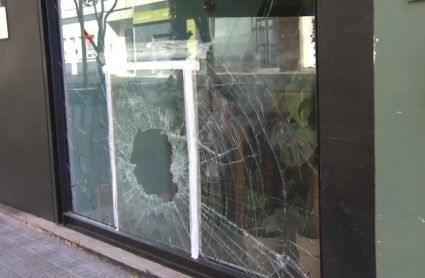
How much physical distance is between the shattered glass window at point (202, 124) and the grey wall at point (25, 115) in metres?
0.35

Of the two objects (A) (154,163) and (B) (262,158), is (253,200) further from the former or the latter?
(A) (154,163)

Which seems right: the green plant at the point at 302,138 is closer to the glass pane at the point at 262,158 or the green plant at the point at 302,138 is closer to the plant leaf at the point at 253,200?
the glass pane at the point at 262,158

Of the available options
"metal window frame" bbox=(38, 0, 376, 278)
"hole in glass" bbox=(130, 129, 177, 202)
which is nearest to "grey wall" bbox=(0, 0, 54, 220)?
"hole in glass" bbox=(130, 129, 177, 202)

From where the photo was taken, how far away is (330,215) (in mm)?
2848

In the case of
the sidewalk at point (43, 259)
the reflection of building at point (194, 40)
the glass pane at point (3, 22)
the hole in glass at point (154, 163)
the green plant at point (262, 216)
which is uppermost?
the glass pane at point (3, 22)

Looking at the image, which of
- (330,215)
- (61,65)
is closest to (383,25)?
(330,215)

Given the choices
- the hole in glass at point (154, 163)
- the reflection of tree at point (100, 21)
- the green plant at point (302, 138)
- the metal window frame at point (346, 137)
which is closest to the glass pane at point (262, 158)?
the green plant at point (302, 138)

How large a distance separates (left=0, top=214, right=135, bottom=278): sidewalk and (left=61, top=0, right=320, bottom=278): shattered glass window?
428 mm

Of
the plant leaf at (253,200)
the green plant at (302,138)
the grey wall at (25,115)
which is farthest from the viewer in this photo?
the grey wall at (25,115)

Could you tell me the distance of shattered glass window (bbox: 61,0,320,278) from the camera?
10.7 ft

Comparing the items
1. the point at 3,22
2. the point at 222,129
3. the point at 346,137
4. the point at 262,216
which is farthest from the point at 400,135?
the point at 3,22

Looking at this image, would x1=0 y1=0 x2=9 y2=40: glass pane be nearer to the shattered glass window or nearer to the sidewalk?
the shattered glass window

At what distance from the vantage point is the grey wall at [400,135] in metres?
2.41

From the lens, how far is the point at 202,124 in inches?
151
